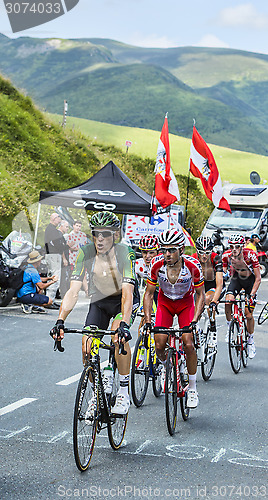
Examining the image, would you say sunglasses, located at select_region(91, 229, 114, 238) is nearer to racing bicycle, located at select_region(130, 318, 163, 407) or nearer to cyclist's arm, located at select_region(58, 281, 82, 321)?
cyclist's arm, located at select_region(58, 281, 82, 321)

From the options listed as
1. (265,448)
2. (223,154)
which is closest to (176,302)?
(265,448)

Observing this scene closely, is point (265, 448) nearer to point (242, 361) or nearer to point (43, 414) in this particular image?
point (43, 414)

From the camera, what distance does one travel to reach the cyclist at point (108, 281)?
20.4ft

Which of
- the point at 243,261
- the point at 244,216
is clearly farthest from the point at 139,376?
the point at 244,216

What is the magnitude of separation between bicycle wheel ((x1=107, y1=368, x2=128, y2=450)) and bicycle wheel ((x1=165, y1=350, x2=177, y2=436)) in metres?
0.47

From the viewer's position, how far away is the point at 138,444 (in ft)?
21.0

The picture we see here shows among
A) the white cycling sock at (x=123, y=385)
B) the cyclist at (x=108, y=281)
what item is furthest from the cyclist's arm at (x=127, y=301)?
the white cycling sock at (x=123, y=385)

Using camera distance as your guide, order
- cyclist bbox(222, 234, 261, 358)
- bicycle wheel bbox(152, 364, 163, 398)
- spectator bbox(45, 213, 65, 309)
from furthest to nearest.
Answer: spectator bbox(45, 213, 65, 309), cyclist bbox(222, 234, 261, 358), bicycle wheel bbox(152, 364, 163, 398)

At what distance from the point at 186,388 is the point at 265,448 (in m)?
1.33

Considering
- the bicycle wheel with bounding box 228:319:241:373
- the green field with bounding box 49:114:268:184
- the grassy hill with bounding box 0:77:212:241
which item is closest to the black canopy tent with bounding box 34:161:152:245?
the grassy hill with bounding box 0:77:212:241

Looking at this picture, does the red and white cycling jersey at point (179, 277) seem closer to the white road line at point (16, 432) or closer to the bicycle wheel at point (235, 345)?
the white road line at point (16, 432)

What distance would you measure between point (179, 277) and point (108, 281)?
3.71 feet

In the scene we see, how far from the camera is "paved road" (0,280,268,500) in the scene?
5.28m

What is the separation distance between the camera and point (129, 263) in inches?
252
